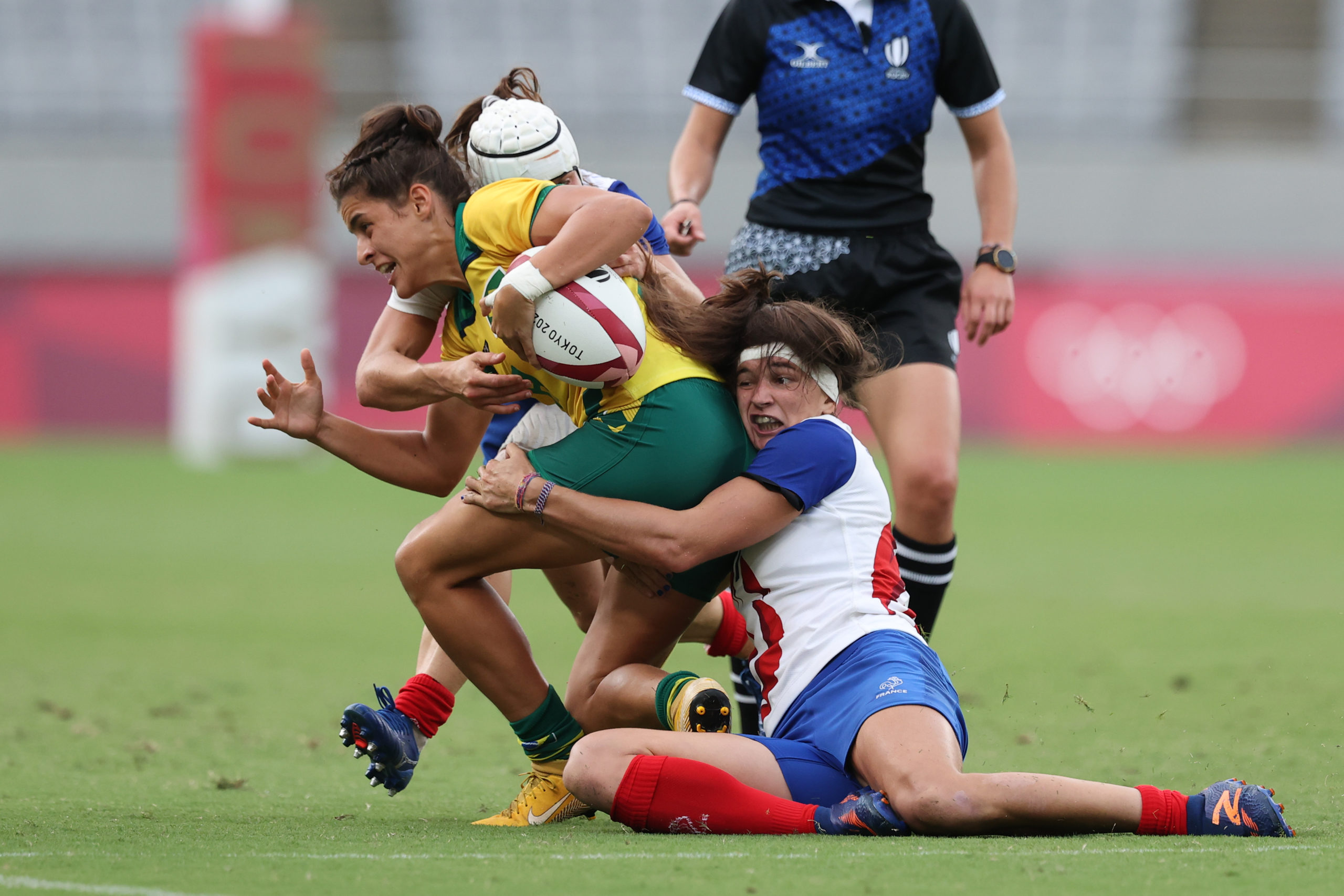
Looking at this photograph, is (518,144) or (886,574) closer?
(886,574)

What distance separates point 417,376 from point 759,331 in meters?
0.80

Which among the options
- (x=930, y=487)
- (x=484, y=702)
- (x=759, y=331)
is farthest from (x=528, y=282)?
(x=484, y=702)

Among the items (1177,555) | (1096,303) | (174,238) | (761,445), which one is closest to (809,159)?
(761,445)

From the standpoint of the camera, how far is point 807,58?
481 centimetres

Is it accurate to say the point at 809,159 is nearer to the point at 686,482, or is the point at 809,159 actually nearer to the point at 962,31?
the point at 962,31

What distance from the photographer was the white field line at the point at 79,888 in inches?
110

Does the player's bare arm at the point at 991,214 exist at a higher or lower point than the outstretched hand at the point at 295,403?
higher

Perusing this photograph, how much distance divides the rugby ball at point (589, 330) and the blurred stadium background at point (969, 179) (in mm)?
14291

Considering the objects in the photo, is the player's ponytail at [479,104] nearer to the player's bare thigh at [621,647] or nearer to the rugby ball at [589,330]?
the rugby ball at [589,330]

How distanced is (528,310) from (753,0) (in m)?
1.74

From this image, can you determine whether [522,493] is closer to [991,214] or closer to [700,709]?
[700,709]

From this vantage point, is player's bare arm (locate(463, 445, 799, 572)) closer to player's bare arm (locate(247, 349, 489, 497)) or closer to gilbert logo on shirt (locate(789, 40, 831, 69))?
player's bare arm (locate(247, 349, 489, 497))

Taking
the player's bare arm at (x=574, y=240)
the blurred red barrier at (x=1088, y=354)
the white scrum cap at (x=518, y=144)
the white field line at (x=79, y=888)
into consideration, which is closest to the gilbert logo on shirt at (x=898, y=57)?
the white scrum cap at (x=518, y=144)

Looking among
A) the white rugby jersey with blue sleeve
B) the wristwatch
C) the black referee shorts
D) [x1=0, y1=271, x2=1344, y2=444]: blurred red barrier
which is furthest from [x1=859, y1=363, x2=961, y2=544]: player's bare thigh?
[x1=0, y1=271, x2=1344, y2=444]: blurred red barrier
